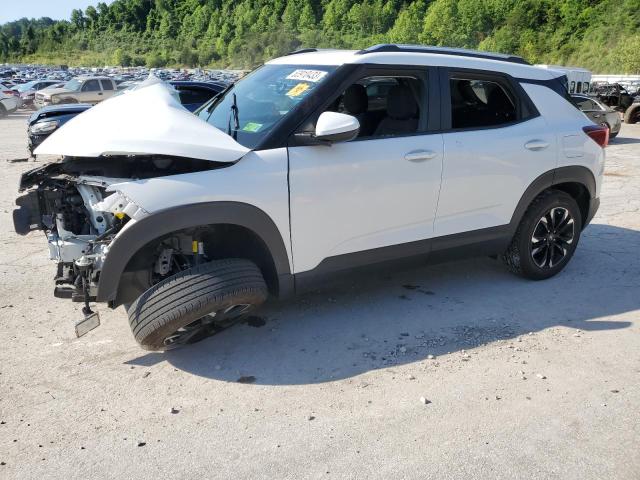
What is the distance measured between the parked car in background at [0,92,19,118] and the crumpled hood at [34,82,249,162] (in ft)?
82.1

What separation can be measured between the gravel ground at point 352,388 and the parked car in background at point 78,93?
70.4 ft

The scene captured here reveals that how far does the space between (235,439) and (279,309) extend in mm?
1494

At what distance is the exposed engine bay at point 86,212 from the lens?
3291mm

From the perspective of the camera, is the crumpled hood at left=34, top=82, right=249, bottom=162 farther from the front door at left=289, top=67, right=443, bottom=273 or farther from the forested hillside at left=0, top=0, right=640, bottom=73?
the forested hillside at left=0, top=0, right=640, bottom=73

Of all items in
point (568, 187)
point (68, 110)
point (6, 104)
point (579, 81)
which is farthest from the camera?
point (579, 81)

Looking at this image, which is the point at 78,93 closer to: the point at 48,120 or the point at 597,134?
the point at 48,120

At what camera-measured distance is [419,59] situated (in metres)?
3.99

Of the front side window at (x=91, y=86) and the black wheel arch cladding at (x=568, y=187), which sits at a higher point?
the black wheel arch cladding at (x=568, y=187)

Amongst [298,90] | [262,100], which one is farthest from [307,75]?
[262,100]

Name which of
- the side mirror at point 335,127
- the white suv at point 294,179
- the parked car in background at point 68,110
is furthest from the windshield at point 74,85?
the side mirror at point 335,127

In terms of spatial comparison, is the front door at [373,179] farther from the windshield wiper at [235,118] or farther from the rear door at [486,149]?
the windshield wiper at [235,118]

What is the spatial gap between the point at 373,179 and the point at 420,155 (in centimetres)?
41

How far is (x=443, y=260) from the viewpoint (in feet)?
14.0

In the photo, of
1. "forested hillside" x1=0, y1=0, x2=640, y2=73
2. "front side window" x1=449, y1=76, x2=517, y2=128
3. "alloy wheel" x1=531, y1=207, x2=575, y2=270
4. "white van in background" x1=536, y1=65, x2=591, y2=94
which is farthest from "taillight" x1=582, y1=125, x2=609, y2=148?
"forested hillside" x1=0, y1=0, x2=640, y2=73
